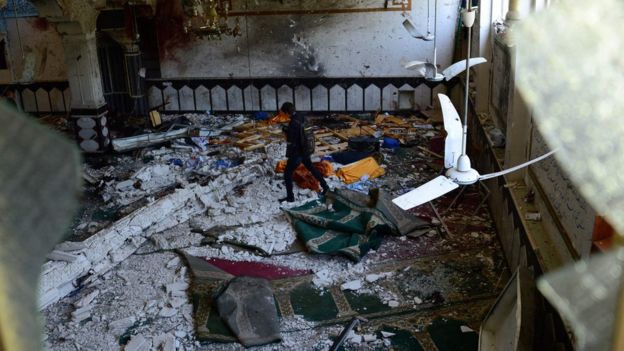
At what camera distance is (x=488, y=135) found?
1097 centimetres

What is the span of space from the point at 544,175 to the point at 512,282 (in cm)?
180

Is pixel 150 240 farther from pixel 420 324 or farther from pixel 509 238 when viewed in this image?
pixel 509 238

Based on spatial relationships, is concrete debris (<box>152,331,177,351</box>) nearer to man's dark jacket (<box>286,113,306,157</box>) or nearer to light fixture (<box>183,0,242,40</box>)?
man's dark jacket (<box>286,113,306,157</box>)

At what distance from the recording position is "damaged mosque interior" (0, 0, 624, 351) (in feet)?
15.7

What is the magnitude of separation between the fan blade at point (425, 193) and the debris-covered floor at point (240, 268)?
2578 millimetres

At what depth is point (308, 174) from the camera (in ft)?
38.9

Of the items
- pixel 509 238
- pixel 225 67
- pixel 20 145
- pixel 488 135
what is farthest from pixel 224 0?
pixel 20 145

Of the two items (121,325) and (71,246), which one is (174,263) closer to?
(71,246)

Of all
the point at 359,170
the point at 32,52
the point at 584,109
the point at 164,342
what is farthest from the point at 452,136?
the point at 32,52

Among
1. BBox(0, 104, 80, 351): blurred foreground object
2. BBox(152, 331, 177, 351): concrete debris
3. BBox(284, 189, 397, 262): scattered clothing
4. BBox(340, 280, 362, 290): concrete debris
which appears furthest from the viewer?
BBox(284, 189, 397, 262): scattered clothing

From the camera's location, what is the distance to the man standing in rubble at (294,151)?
1075 centimetres

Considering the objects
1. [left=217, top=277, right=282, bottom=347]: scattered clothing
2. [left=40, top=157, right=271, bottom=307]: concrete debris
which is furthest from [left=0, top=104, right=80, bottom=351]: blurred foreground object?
[left=40, top=157, right=271, bottom=307]: concrete debris

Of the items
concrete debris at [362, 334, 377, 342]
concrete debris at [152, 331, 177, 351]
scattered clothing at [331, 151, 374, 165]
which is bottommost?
concrete debris at [362, 334, 377, 342]

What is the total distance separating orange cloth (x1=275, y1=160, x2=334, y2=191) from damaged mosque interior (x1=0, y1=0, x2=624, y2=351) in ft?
0.15
